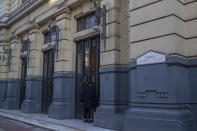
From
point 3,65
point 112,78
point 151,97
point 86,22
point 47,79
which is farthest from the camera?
point 3,65

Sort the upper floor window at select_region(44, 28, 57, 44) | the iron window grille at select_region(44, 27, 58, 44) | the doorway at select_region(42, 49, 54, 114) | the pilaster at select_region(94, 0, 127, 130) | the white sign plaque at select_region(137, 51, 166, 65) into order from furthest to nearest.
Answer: the doorway at select_region(42, 49, 54, 114), the upper floor window at select_region(44, 28, 57, 44), the iron window grille at select_region(44, 27, 58, 44), the pilaster at select_region(94, 0, 127, 130), the white sign plaque at select_region(137, 51, 166, 65)

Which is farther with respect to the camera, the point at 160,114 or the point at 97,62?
the point at 97,62

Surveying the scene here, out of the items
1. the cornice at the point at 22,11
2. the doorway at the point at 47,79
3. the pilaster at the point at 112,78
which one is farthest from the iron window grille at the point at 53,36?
the pilaster at the point at 112,78

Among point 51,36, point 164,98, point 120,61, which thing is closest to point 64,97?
point 120,61

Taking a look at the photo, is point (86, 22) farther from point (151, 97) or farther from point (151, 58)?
point (151, 97)

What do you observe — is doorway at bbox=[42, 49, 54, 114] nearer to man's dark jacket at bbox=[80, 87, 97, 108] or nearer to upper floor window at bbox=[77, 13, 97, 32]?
upper floor window at bbox=[77, 13, 97, 32]

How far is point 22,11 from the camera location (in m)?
16.8

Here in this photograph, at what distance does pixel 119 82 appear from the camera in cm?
893

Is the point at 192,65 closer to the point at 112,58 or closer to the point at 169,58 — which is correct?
the point at 169,58

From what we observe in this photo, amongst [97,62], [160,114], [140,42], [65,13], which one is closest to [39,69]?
[65,13]

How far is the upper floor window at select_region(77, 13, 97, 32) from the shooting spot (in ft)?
37.0

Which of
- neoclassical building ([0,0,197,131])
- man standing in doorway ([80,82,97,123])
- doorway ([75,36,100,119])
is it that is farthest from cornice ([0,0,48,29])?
man standing in doorway ([80,82,97,123])

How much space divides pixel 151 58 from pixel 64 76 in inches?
234

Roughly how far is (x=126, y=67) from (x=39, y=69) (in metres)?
8.16
